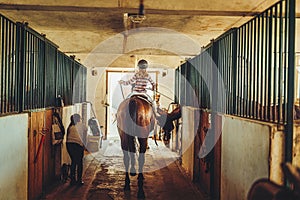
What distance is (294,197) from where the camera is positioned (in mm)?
1533

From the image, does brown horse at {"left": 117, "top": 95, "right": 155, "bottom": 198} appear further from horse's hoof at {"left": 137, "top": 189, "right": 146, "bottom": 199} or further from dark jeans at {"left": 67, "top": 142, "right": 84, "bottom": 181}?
dark jeans at {"left": 67, "top": 142, "right": 84, "bottom": 181}

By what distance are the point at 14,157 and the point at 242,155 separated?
210 centimetres

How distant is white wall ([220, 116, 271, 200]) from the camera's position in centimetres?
266

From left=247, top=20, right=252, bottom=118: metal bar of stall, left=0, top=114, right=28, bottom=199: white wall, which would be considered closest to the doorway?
left=0, top=114, right=28, bottom=199: white wall

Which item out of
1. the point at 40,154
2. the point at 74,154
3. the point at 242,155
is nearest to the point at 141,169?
the point at 74,154

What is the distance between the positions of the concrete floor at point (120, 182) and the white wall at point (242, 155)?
1.25 m

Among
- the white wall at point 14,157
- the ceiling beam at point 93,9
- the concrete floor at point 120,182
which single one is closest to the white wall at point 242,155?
the concrete floor at point 120,182

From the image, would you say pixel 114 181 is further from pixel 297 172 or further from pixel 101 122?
pixel 101 122

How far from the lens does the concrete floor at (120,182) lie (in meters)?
4.88

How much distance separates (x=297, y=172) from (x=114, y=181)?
14.9 feet

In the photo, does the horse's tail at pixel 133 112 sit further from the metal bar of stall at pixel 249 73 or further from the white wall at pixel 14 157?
the metal bar of stall at pixel 249 73

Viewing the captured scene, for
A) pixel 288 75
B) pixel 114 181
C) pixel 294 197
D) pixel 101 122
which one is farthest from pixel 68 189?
pixel 101 122

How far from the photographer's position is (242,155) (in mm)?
3154

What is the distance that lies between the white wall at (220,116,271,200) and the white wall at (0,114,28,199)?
205cm
